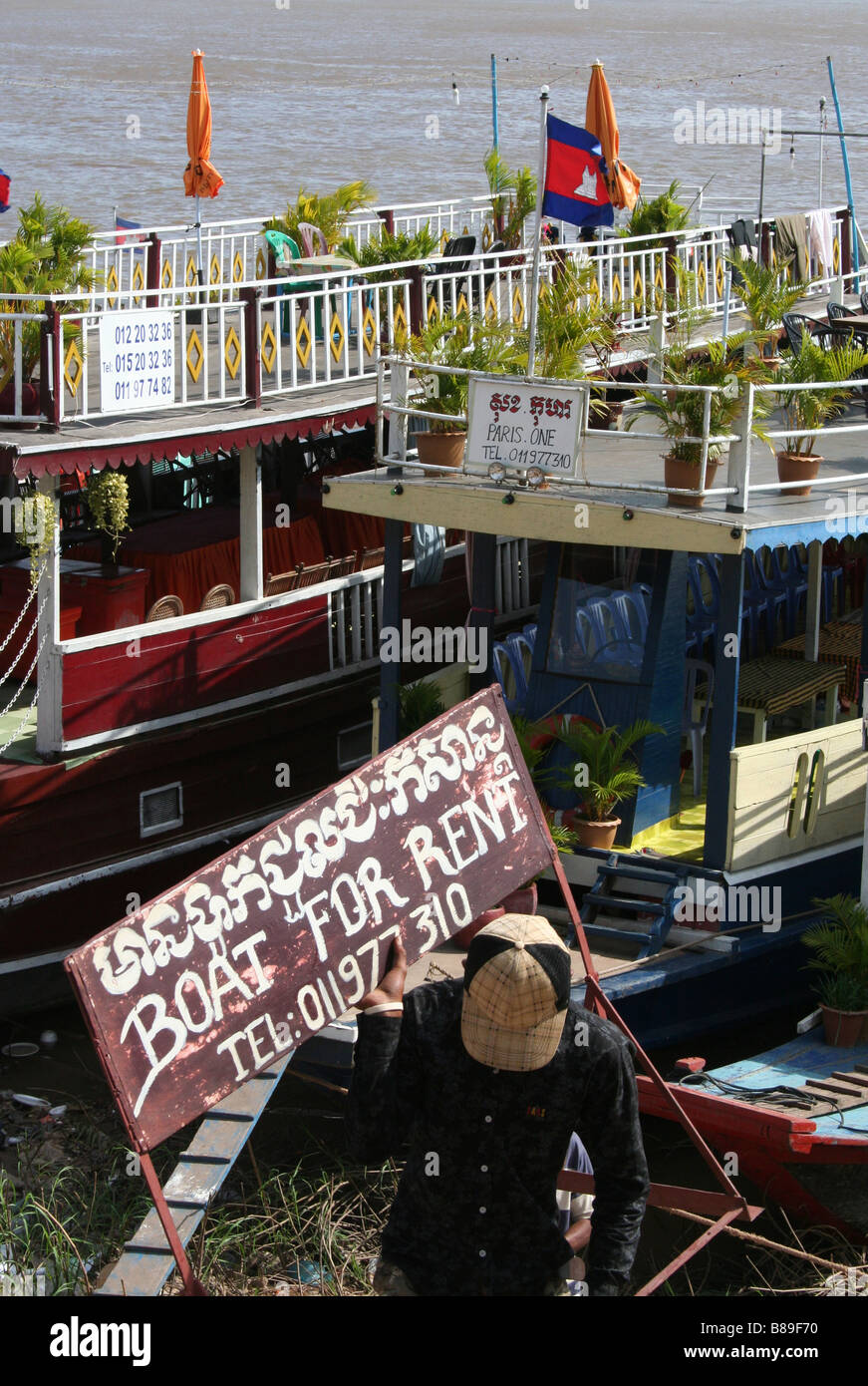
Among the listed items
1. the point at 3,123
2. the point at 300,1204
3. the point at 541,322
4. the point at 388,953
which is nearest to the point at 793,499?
the point at 541,322

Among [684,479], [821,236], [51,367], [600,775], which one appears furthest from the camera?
[821,236]

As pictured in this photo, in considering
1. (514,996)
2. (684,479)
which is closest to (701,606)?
(684,479)

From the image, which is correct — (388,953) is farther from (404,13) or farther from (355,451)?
(404,13)

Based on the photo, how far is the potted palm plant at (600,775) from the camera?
9.74 meters

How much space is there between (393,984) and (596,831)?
518cm

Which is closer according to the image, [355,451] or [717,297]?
[355,451]

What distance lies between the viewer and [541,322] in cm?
1081

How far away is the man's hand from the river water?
13901mm

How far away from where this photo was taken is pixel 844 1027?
8.70 meters

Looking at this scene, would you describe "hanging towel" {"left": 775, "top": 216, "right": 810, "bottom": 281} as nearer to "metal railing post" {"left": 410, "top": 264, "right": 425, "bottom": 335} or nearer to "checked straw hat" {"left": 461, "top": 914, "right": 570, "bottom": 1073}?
"metal railing post" {"left": 410, "top": 264, "right": 425, "bottom": 335}

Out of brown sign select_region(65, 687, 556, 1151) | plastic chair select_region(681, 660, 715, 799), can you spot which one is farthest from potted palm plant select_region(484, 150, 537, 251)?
brown sign select_region(65, 687, 556, 1151)

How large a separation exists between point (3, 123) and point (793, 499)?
27.8m

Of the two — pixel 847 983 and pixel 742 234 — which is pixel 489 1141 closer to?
pixel 847 983

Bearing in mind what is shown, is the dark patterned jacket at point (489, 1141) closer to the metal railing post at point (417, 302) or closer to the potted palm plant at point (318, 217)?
the metal railing post at point (417, 302)
